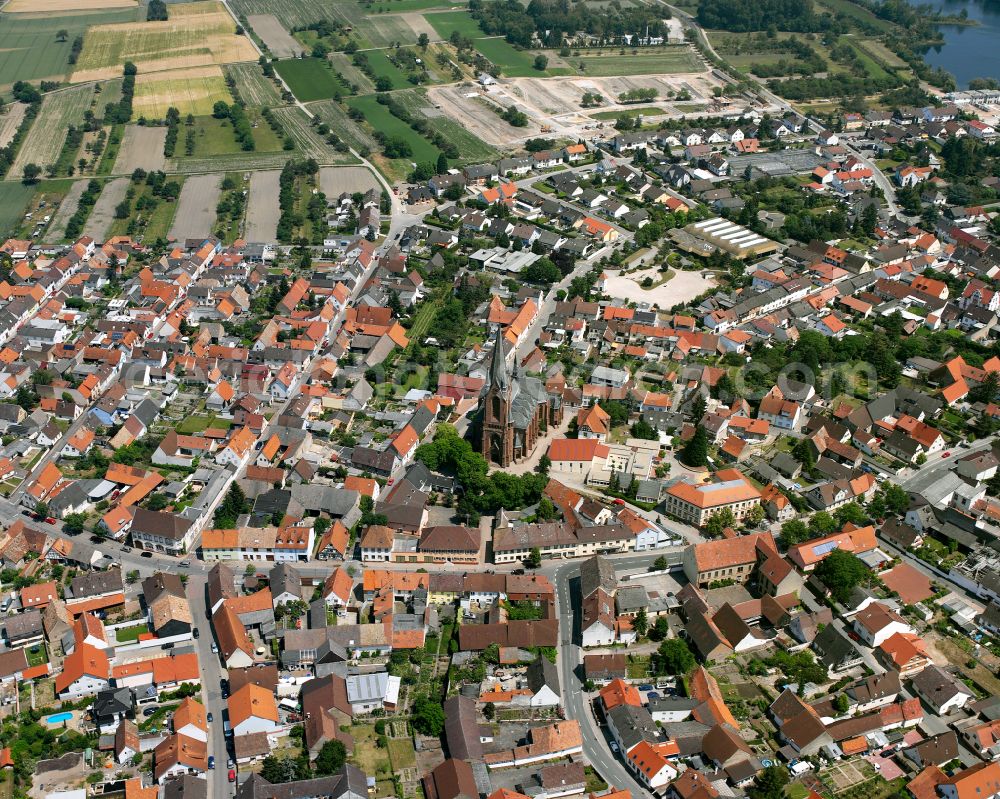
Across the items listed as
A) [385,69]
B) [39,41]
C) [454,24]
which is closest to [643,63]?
[454,24]

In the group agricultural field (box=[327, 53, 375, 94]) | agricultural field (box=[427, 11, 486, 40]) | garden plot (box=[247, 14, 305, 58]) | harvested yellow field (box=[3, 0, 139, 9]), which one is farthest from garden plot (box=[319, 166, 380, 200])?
harvested yellow field (box=[3, 0, 139, 9])

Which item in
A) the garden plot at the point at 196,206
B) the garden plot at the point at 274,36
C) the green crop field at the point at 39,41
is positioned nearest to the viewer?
the garden plot at the point at 196,206

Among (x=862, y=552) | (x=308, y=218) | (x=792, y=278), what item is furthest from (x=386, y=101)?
(x=862, y=552)

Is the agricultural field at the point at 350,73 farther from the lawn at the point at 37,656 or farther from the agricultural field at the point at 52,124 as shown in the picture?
the lawn at the point at 37,656

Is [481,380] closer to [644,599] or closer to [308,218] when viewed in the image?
[644,599]

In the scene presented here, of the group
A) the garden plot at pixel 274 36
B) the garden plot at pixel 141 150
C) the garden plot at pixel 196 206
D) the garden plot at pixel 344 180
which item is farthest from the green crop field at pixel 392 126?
the garden plot at pixel 141 150

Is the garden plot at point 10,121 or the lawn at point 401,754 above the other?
the garden plot at point 10,121
